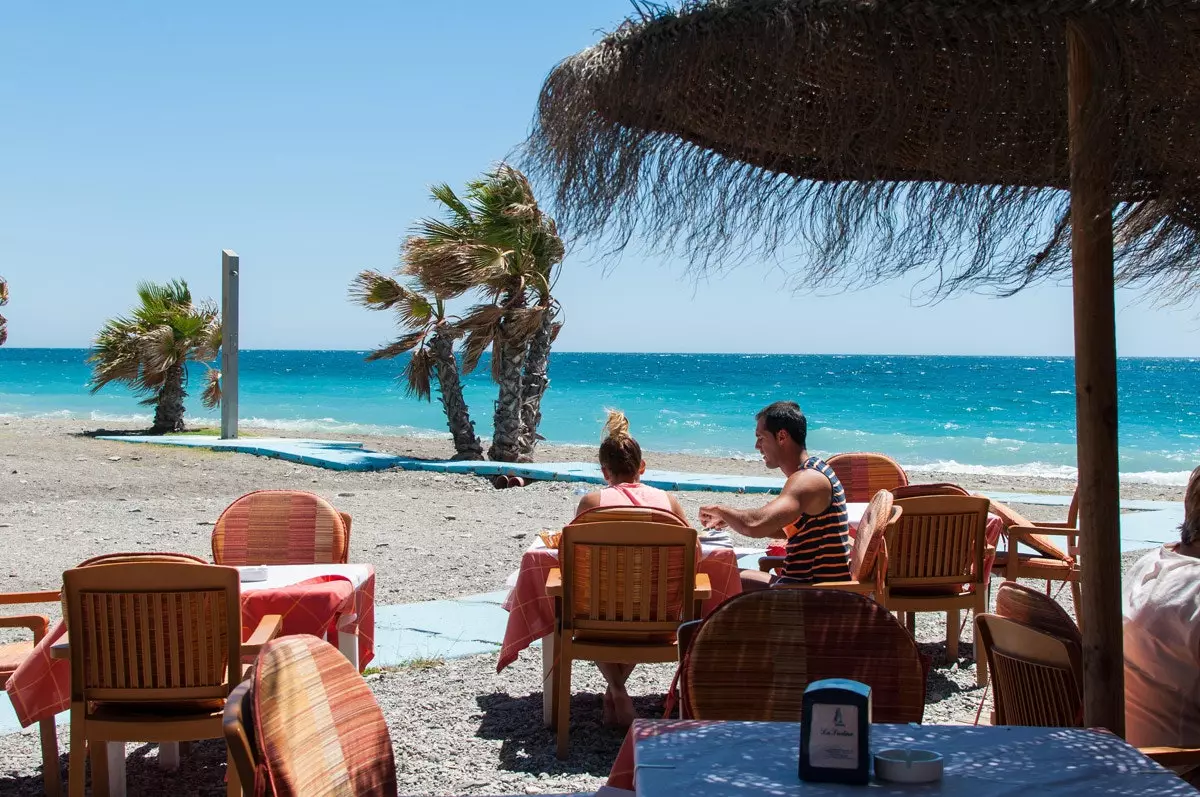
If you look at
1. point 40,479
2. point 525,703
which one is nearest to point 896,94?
point 525,703

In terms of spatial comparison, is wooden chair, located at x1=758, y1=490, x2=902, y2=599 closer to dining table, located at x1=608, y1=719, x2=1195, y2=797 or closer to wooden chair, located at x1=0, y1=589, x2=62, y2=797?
dining table, located at x1=608, y1=719, x2=1195, y2=797

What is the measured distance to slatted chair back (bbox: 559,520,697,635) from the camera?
14.1ft

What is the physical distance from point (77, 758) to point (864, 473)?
5.14 metres

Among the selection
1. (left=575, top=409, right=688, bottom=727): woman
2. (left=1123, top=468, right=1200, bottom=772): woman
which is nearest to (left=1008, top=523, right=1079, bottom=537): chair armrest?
(left=575, top=409, right=688, bottom=727): woman

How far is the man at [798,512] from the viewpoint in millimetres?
4605

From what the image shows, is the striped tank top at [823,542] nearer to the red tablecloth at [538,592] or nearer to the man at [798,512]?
the man at [798,512]

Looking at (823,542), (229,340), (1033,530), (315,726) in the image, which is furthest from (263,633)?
(229,340)

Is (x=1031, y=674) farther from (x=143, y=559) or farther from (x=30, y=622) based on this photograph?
(x=30, y=622)

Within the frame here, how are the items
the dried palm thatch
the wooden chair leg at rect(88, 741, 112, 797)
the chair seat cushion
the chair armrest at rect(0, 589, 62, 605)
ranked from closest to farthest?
the dried palm thatch < the wooden chair leg at rect(88, 741, 112, 797) < the chair seat cushion < the chair armrest at rect(0, 589, 62, 605)

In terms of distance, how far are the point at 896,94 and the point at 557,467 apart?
504 inches

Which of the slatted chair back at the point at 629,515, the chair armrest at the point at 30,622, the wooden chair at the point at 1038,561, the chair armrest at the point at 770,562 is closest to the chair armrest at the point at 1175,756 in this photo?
the slatted chair back at the point at 629,515

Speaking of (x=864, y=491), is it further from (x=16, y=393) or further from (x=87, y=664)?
(x=16, y=393)

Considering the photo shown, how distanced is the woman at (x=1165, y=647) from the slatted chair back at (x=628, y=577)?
172cm

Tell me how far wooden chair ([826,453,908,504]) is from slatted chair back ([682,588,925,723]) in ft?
14.7
